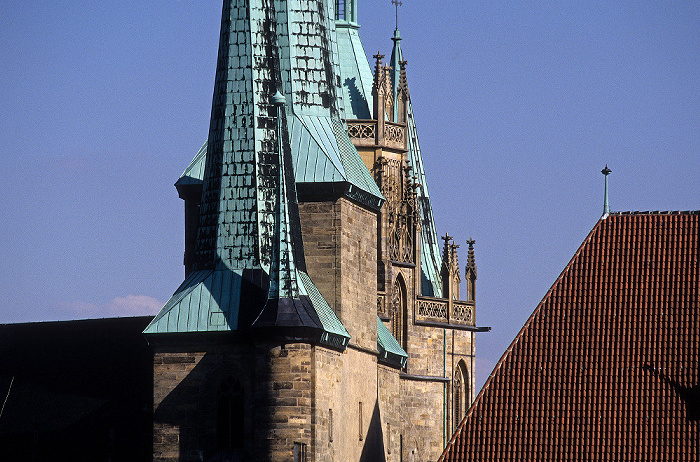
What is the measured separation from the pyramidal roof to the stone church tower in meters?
0.04

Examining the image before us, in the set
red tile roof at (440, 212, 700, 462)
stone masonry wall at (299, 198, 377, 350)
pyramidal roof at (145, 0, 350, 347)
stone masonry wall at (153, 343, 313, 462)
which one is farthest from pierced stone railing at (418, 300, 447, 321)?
red tile roof at (440, 212, 700, 462)

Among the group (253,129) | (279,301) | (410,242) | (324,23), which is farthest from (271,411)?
(410,242)

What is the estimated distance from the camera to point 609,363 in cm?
5238

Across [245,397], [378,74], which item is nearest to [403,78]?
[378,74]

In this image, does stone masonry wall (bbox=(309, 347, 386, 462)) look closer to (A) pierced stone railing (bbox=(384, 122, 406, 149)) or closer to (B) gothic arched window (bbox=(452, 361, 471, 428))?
(A) pierced stone railing (bbox=(384, 122, 406, 149))

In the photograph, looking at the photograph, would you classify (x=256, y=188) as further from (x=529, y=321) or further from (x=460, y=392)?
(x=460, y=392)

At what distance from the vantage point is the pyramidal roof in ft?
184

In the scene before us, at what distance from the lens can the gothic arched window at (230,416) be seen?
5597 cm

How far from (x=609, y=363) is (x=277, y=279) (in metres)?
8.79

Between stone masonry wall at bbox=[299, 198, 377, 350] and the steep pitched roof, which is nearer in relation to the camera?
stone masonry wall at bbox=[299, 198, 377, 350]

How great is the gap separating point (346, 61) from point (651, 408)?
24.1m

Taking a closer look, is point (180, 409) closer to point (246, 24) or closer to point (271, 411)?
point (271, 411)

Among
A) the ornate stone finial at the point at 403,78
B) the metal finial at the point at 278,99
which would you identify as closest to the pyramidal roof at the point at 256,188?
the metal finial at the point at 278,99

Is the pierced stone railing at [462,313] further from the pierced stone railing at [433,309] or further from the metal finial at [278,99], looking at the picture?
the metal finial at [278,99]
